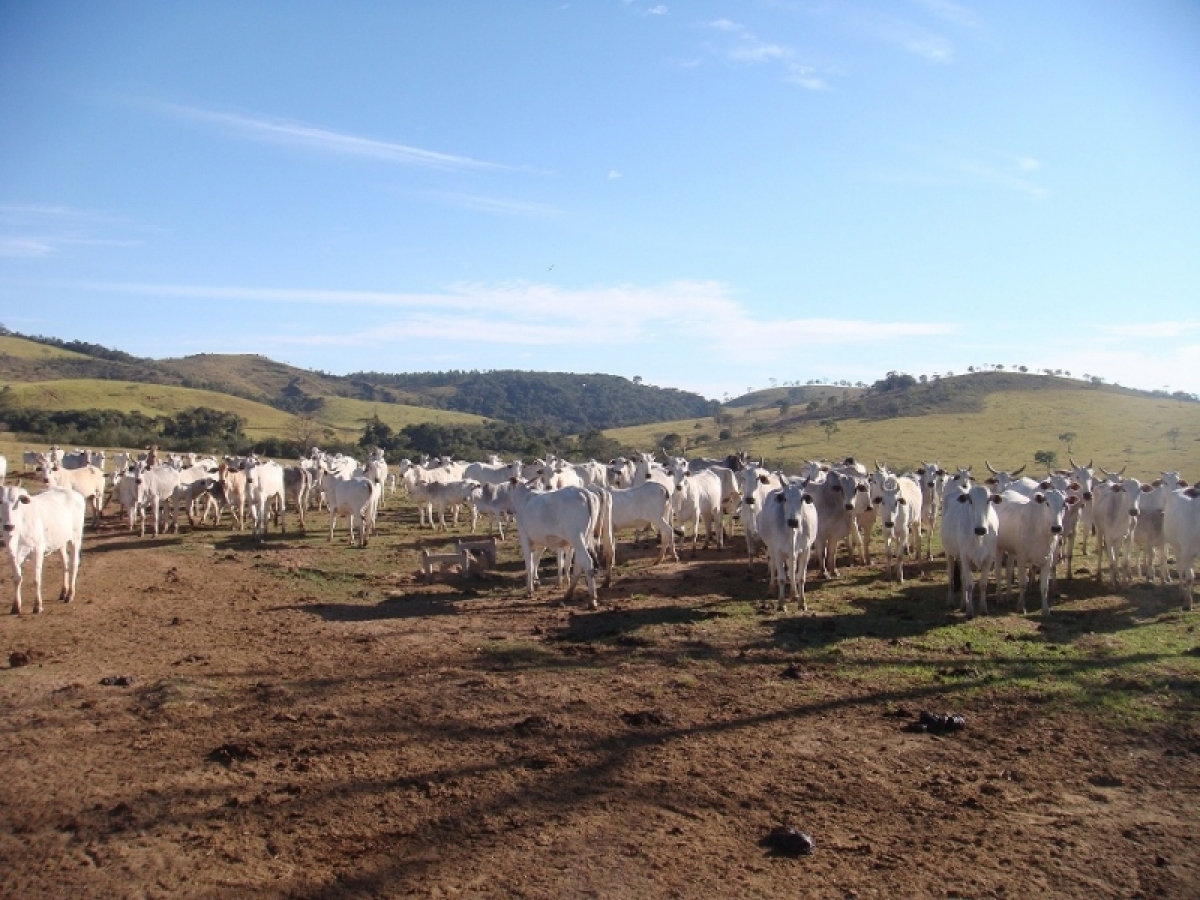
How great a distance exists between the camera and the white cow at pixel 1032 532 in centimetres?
1462

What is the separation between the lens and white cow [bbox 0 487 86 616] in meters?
13.8

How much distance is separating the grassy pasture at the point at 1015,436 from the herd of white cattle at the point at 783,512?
122 ft

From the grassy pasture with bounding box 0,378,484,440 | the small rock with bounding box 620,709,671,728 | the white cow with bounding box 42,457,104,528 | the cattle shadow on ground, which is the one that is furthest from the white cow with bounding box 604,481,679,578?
the grassy pasture with bounding box 0,378,484,440

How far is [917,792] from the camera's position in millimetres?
7637

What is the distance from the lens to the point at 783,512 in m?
15.2

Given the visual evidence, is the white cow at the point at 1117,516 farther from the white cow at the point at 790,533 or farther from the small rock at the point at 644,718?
the small rock at the point at 644,718

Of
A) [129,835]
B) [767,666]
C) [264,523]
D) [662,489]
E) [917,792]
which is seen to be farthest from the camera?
[264,523]

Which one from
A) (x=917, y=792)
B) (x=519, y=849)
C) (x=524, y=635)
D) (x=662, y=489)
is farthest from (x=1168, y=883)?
(x=662, y=489)

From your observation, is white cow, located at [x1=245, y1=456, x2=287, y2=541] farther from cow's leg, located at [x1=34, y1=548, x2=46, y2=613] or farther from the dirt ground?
the dirt ground

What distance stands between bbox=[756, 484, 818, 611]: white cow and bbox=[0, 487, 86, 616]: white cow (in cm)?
1231

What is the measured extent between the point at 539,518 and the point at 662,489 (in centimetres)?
404

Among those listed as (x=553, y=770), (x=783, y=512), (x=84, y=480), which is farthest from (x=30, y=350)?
(x=553, y=770)

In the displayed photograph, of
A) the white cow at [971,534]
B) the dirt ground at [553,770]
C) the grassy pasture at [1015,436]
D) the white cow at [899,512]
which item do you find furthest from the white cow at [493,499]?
the grassy pasture at [1015,436]

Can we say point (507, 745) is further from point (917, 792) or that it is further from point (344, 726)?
point (917, 792)
